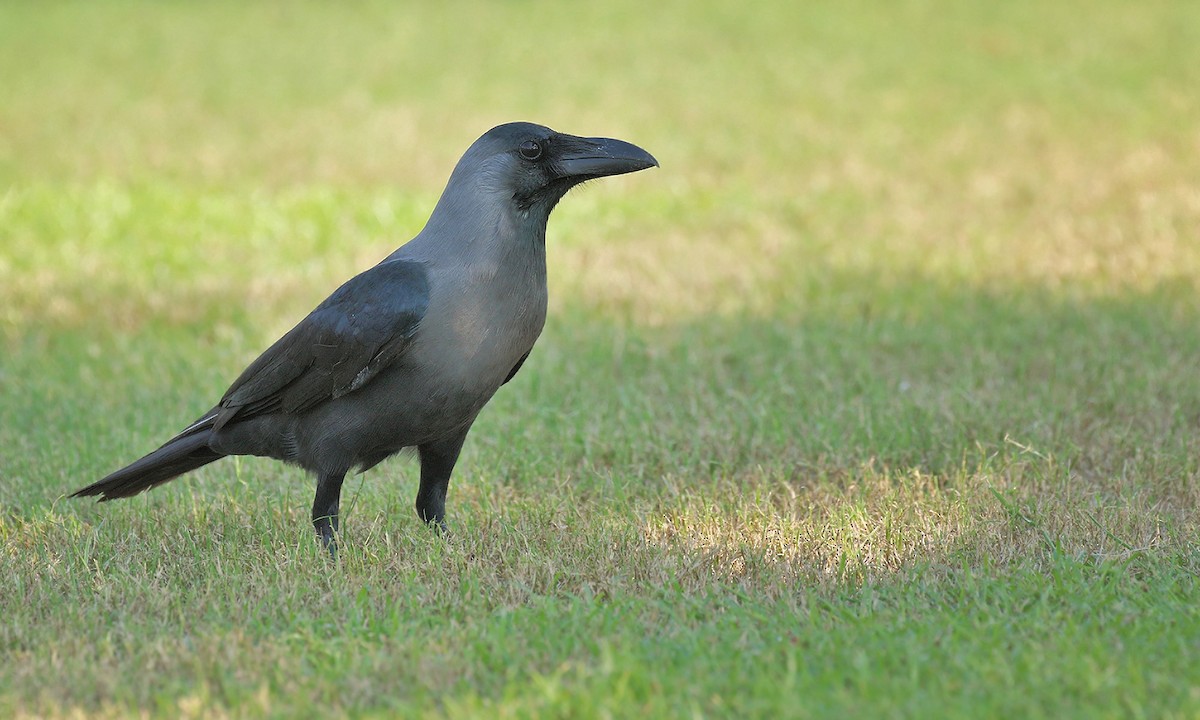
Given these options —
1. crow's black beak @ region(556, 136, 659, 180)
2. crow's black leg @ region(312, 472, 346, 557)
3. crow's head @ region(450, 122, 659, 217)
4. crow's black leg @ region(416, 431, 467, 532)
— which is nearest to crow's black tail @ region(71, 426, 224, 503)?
crow's black leg @ region(312, 472, 346, 557)

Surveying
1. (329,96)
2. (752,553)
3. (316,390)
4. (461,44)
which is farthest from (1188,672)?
(461,44)

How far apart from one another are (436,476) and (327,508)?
417 mm

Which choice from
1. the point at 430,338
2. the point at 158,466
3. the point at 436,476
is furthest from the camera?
the point at 158,466

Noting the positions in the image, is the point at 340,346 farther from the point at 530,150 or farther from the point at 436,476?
the point at 530,150

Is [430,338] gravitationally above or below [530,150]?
below

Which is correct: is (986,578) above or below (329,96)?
below

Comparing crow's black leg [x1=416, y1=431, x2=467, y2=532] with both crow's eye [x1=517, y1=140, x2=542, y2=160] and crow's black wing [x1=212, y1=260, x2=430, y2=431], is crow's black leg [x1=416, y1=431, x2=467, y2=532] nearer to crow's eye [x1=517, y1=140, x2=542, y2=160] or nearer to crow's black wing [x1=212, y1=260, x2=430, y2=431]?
crow's black wing [x1=212, y1=260, x2=430, y2=431]

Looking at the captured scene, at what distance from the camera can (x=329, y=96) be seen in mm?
18203

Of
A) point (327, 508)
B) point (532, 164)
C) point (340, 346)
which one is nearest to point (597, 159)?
point (532, 164)

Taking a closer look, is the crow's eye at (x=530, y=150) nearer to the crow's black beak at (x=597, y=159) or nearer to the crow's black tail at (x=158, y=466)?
the crow's black beak at (x=597, y=159)

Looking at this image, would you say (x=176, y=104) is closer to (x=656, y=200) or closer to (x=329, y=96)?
(x=329, y=96)

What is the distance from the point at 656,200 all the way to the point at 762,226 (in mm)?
1445

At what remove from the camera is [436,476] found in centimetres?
496

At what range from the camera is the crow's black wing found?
450 cm
